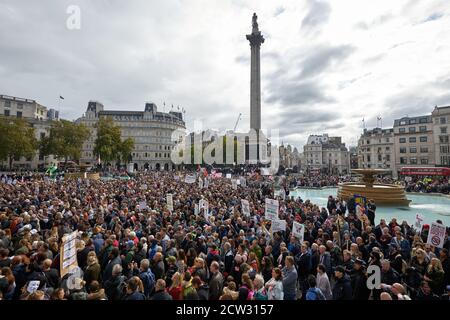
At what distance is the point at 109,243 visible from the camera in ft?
24.2

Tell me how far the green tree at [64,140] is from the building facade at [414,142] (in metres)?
85.2

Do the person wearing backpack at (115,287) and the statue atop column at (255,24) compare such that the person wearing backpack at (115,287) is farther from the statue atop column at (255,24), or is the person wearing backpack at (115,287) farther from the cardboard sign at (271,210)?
the statue atop column at (255,24)

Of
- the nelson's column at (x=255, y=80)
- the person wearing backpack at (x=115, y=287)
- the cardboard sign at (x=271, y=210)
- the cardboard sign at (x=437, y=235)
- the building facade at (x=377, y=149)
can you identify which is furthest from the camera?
the building facade at (x=377, y=149)

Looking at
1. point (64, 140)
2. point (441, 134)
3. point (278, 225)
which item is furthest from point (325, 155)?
point (278, 225)

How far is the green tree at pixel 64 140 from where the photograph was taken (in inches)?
2409

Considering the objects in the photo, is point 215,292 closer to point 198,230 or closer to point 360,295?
point 360,295

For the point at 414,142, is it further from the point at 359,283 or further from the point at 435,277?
the point at 359,283

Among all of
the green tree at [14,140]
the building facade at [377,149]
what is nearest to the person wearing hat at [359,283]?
the green tree at [14,140]

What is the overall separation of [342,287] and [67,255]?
20.4 ft

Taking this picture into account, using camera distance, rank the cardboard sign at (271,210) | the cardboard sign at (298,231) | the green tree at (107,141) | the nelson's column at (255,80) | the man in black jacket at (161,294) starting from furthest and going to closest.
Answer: the nelson's column at (255,80) < the green tree at (107,141) < the cardboard sign at (271,210) < the cardboard sign at (298,231) < the man in black jacket at (161,294)

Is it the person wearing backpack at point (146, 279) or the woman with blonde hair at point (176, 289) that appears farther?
the person wearing backpack at point (146, 279)

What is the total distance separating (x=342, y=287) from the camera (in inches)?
215

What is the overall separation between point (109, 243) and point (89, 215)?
5.98 m

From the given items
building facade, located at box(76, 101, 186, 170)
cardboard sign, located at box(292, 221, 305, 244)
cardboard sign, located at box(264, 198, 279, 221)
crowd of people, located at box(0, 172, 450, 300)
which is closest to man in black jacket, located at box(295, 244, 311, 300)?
crowd of people, located at box(0, 172, 450, 300)
